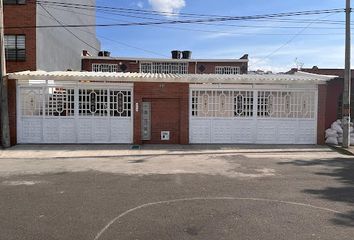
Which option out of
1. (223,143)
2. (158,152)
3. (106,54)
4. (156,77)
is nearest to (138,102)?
(156,77)

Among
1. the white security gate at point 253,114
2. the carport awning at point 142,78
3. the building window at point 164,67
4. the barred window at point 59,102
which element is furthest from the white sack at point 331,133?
the building window at point 164,67

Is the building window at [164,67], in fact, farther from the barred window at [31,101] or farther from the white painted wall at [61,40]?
the barred window at [31,101]

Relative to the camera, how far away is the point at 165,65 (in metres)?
34.8

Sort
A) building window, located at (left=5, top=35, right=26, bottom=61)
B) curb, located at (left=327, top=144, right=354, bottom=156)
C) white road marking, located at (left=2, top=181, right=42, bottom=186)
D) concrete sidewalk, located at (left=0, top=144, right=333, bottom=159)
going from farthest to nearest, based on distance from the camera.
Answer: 1. building window, located at (left=5, top=35, right=26, bottom=61)
2. curb, located at (left=327, top=144, right=354, bottom=156)
3. concrete sidewalk, located at (left=0, top=144, right=333, bottom=159)
4. white road marking, located at (left=2, top=181, right=42, bottom=186)

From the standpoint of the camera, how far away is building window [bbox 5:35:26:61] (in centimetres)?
2330

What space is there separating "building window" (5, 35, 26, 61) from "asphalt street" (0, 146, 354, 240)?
387 inches

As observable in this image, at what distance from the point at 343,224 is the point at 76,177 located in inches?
264

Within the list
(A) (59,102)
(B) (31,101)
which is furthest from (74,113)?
(B) (31,101)

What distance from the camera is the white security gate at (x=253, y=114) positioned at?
18.2 meters

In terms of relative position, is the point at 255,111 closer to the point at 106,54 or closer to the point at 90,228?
the point at 90,228

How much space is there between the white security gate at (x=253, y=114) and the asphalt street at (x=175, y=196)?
3.09 meters

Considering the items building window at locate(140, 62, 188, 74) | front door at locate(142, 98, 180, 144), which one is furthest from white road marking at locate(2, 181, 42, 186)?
building window at locate(140, 62, 188, 74)

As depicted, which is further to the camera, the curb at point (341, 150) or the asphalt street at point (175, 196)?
the curb at point (341, 150)

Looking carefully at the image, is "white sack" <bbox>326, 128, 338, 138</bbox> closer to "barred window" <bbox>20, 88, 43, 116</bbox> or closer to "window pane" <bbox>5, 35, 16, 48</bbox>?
"barred window" <bbox>20, 88, 43, 116</bbox>
